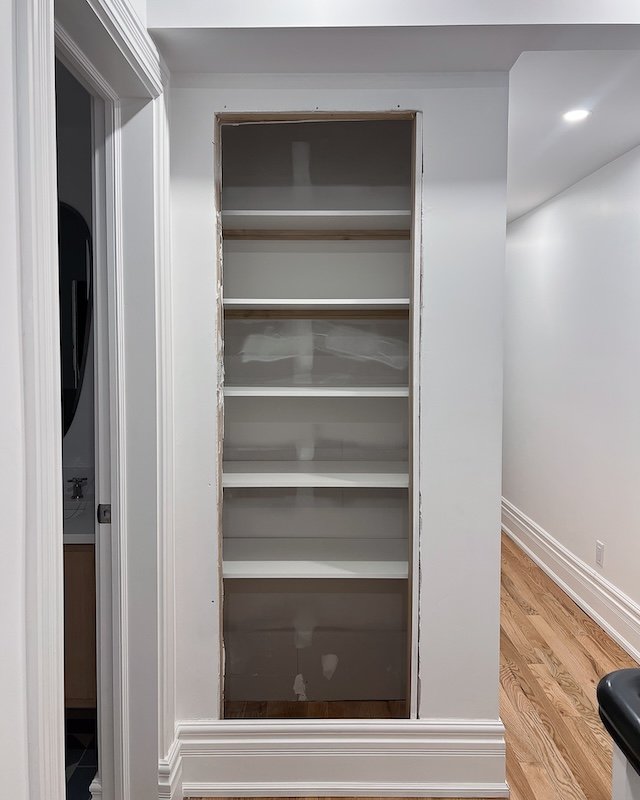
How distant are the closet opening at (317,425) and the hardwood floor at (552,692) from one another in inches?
21.1

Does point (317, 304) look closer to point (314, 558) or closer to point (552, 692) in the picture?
point (314, 558)

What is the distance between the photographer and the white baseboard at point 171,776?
1935 mm

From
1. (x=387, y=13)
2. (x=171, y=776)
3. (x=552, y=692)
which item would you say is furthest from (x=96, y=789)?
(x=387, y=13)

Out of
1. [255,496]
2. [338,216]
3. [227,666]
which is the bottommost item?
[227,666]

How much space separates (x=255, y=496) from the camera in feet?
7.79

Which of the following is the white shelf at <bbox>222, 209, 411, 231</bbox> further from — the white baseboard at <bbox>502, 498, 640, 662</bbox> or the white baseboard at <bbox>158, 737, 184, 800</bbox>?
the white baseboard at <bbox>502, 498, 640, 662</bbox>

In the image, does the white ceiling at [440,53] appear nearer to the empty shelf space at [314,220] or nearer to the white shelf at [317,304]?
the empty shelf space at [314,220]

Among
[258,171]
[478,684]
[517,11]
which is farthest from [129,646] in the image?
[517,11]

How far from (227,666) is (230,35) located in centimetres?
210

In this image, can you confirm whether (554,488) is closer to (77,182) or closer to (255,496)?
(255,496)

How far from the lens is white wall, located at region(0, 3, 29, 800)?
3.08 ft

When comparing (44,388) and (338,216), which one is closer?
(44,388)

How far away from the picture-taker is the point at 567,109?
108 inches

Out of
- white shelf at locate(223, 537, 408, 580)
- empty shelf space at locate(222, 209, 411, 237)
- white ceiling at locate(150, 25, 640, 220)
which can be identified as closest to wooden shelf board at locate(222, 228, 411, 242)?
empty shelf space at locate(222, 209, 411, 237)
